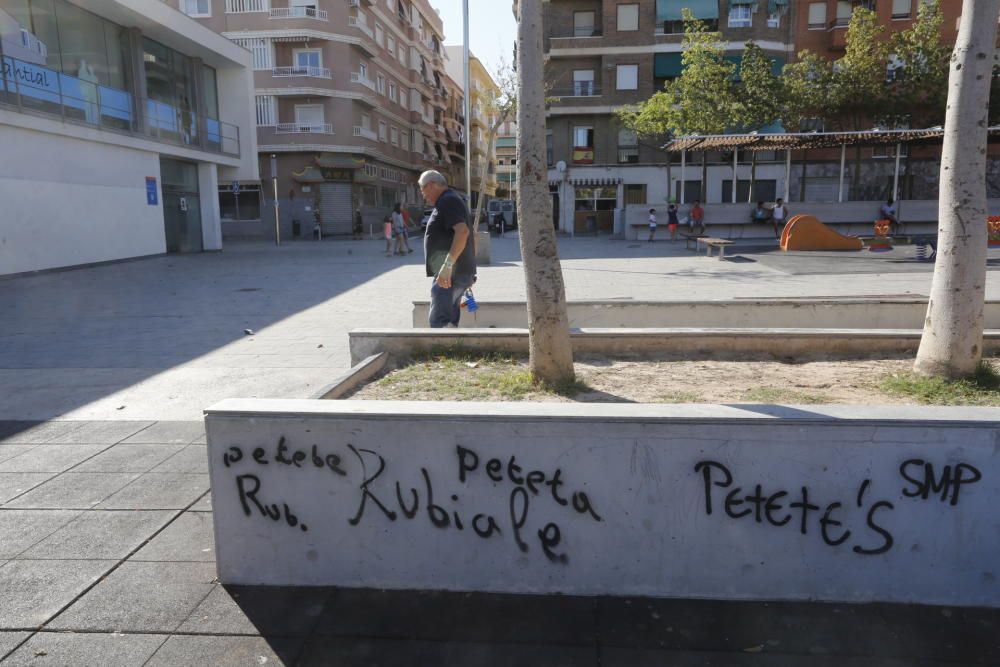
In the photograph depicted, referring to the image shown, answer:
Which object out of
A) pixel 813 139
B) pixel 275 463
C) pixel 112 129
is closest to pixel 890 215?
pixel 813 139

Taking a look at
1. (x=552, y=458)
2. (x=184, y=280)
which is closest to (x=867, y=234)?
(x=184, y=280)

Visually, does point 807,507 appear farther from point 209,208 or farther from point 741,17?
point 741,17

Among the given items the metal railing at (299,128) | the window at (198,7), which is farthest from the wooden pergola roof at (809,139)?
the window at (198,7)

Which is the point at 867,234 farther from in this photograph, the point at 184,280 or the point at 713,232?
the point at 184,280

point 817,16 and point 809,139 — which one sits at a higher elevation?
point 817,16

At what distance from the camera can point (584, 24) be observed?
→ 40.1 meters

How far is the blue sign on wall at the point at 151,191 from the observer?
22.4 metres

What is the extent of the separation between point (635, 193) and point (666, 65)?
697cm

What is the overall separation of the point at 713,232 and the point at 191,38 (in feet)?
65.3

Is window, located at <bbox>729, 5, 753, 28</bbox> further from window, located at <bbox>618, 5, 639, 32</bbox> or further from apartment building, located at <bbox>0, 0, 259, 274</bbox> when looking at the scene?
apartment building, located at <bbox>0, 0, 259, 274</bbox>

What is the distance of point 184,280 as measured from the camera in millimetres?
16672

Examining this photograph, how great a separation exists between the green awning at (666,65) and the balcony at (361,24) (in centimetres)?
1666

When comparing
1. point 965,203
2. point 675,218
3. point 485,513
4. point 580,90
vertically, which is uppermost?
point 580,90

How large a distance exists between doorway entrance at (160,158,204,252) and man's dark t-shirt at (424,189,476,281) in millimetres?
20735
